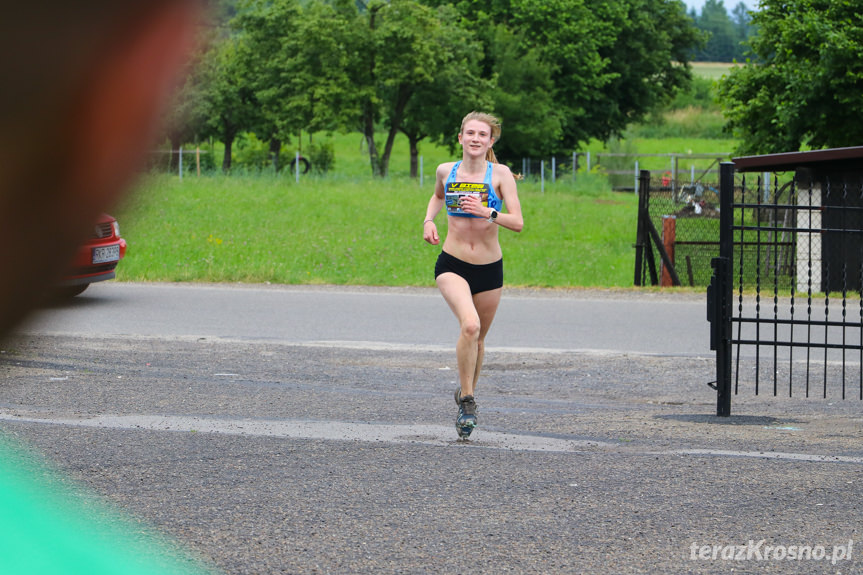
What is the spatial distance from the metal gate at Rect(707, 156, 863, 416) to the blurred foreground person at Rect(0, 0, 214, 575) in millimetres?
5359

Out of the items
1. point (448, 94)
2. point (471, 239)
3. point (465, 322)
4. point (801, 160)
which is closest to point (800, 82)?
point (801, 160)

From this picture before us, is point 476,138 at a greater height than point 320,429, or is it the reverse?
point 476,138

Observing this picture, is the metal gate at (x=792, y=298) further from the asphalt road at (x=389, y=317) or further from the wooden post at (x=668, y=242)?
the wooden post at (x=668, y=242)

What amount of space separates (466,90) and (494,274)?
4421 centimetres

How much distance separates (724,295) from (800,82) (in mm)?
19153

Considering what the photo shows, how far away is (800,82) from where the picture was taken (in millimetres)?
24156

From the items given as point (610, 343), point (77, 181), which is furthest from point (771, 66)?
point (77, 181)

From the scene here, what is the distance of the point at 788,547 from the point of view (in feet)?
13.1

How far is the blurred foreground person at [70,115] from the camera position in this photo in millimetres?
403

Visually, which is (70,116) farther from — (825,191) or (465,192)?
(825,191)

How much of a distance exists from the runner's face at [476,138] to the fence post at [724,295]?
5.73 ft

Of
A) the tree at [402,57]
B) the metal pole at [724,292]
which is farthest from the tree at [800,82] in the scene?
the tree at [402,57]

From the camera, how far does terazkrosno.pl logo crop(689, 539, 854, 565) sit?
12.6 feet

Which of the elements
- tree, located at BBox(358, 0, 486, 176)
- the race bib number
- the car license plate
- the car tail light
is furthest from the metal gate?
tree, located at BBox(358, 0, 486, 176)
